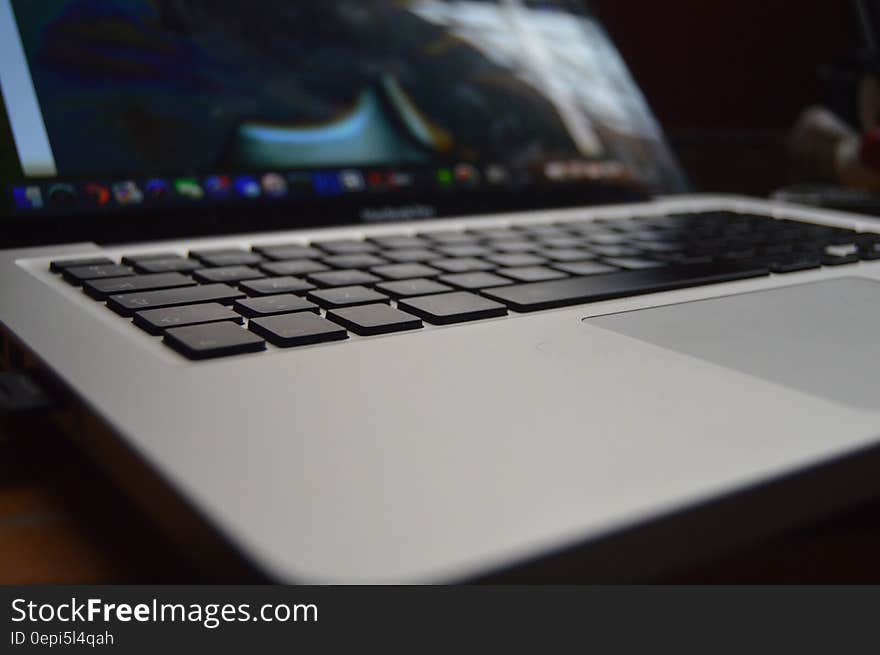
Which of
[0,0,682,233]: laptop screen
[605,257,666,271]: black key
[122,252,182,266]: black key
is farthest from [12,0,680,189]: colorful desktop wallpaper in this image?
[605,257,666,271]: black key

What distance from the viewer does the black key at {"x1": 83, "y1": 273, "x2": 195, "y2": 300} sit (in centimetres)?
37

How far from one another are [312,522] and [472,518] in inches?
1.5

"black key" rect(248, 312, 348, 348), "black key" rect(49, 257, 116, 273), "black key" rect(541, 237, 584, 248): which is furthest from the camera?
"black key" rect(541, 237, 584, 248)

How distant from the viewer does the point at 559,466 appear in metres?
0.22

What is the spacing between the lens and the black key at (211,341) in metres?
0.29

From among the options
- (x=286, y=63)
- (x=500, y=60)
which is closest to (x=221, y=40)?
(x=286, y=63)

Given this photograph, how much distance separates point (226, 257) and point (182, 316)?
133 millimetres

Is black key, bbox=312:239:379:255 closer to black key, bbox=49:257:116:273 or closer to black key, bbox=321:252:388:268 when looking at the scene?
black key, bbox=321:252:388:268

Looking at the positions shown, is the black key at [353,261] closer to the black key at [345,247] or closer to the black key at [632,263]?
the black key at [345,247]

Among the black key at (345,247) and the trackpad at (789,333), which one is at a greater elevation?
the black key at (345,247)

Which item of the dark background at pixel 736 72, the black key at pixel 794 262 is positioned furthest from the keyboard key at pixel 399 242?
the dark background at pixel 736 72

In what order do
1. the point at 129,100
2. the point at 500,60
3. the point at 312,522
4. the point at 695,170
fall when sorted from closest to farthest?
the point at 312,522 → the point at 129,100 → the point at 500,60 → the point at 695,170

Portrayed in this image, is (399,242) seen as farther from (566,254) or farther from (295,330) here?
(295,330)

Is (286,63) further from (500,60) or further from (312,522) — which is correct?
(312,522)
